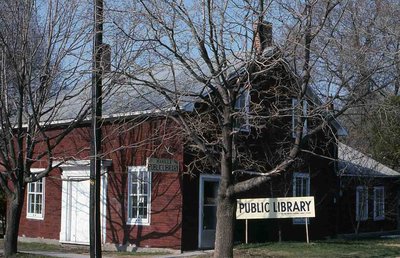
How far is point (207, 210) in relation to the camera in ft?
73.4

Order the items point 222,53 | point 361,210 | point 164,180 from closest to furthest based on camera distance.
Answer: point 222,53, point 164,180, point 361,210

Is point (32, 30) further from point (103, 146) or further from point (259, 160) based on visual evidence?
point (259, 160)

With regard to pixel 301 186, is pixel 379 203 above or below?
below

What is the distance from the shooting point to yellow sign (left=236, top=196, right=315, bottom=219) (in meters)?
18.5

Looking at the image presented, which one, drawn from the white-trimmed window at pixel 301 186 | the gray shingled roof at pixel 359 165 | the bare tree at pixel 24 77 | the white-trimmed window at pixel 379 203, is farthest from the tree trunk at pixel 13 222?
the white-trimmed window at pixel 379 203

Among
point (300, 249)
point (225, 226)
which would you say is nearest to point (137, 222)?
point (300, 249)

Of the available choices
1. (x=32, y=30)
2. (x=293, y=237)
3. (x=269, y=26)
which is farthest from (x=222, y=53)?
(x=293, y=237)

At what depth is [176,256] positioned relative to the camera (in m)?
19.9

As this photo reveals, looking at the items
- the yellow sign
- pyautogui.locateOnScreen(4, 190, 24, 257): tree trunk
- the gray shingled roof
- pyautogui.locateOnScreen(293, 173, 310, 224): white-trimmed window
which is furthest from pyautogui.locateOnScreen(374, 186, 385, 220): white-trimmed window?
pyautogui.locateOnScreen(4, 190, 24, 257): tree trunk

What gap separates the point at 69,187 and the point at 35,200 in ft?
7.44

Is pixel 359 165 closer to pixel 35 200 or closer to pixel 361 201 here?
pixel 361 201

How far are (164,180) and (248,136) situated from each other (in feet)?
11.7

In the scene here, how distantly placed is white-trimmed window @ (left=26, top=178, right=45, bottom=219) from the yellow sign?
9.32 m

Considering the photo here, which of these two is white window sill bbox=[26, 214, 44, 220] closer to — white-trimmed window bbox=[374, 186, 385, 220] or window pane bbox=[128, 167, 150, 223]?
window pane bbox=[128, 167, 150, 223]
